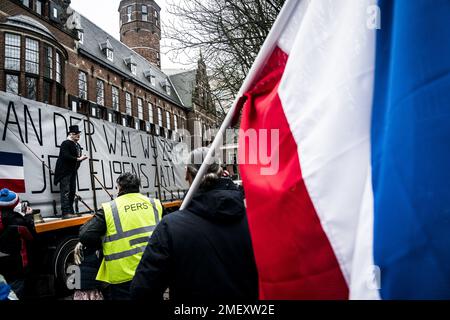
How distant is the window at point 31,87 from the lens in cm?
2036


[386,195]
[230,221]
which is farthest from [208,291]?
[386,195]

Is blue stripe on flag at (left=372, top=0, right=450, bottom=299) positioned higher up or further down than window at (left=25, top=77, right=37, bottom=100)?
further down

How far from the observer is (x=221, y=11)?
8828 millimetres

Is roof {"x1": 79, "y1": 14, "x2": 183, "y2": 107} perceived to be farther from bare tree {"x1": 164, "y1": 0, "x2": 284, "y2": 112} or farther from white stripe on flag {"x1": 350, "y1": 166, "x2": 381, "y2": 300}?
white stripe on flag {"x1": 350, "y1": 166, "x2": 381, "y2": 300}

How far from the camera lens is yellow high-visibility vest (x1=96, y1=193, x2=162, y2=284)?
3305mm

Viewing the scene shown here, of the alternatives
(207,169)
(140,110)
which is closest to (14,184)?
(207,169)

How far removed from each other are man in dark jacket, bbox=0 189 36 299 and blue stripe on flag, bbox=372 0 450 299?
14.5 ft

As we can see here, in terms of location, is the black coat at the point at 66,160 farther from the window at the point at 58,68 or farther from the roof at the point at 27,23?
the window at the point at 58,68

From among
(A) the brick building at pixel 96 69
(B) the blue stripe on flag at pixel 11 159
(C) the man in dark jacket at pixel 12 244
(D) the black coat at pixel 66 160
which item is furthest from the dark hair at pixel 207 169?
(A) the brick building at pixel 96 69

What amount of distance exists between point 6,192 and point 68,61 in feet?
80.9

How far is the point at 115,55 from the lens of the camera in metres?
35.3

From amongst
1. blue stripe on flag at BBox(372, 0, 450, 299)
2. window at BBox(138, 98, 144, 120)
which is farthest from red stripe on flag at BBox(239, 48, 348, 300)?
window at BBox(138, 98, 144, 120)

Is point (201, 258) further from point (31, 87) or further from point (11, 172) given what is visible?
point (31, 87)
